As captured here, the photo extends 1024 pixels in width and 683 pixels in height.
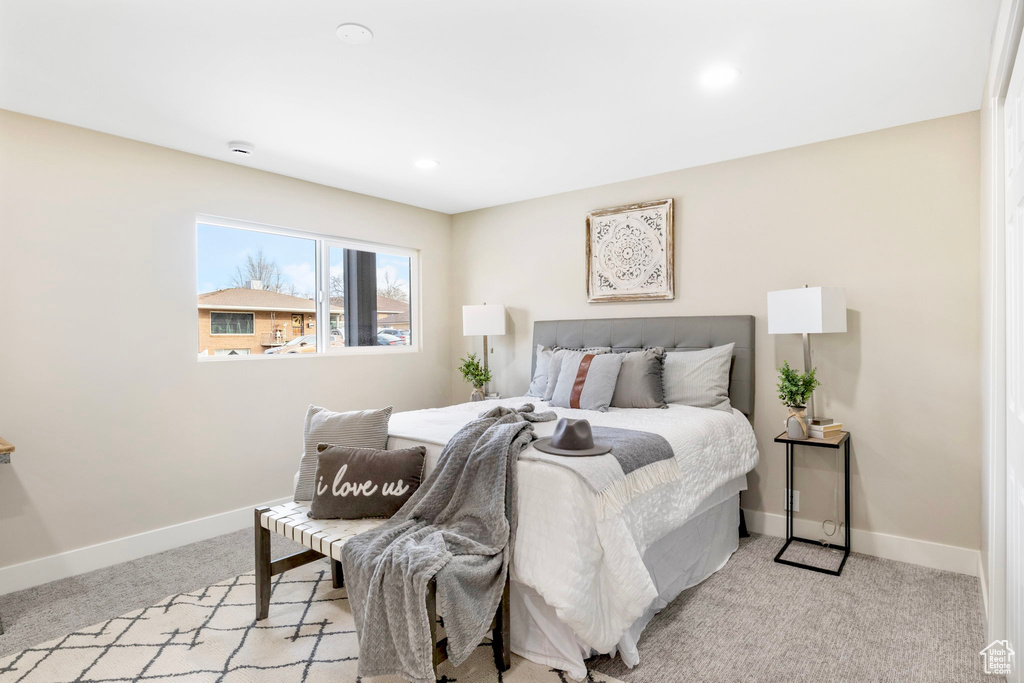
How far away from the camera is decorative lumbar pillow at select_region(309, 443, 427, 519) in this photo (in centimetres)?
232

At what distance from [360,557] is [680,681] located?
4.04 ft

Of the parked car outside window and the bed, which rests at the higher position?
the parked car outside window

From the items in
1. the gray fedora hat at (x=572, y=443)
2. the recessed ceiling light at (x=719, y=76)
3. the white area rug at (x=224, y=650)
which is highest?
the recessed ceiling light at (x=719, y=76)

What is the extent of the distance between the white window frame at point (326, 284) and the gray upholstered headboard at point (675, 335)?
1.24m

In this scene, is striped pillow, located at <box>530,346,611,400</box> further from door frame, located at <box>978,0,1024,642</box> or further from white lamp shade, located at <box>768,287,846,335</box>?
door frame, located at <box>978,0,1024,642</box>

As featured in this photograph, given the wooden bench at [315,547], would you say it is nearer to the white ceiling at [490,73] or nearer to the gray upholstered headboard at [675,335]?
the white ceiling at [490,73]

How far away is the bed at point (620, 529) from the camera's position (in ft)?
6.45

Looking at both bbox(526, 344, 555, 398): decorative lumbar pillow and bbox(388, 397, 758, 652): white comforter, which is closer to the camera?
bbox(388, 397, 758, 652): white comforter

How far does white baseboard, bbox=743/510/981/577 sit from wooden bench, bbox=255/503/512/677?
210 cm

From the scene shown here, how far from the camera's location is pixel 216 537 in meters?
3.54

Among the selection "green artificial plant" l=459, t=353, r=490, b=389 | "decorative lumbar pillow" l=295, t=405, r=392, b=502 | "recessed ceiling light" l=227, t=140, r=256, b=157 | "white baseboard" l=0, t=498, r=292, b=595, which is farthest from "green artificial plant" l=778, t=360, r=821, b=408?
"recessed ceiling light" l=227, t=140, r=256, b=157

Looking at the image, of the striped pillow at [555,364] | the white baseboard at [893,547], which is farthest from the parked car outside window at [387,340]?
the white baseboard at [893,547]

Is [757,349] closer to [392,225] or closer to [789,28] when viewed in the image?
[789,28]

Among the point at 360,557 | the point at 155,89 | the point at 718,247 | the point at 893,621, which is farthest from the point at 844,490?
the point at 155,89
